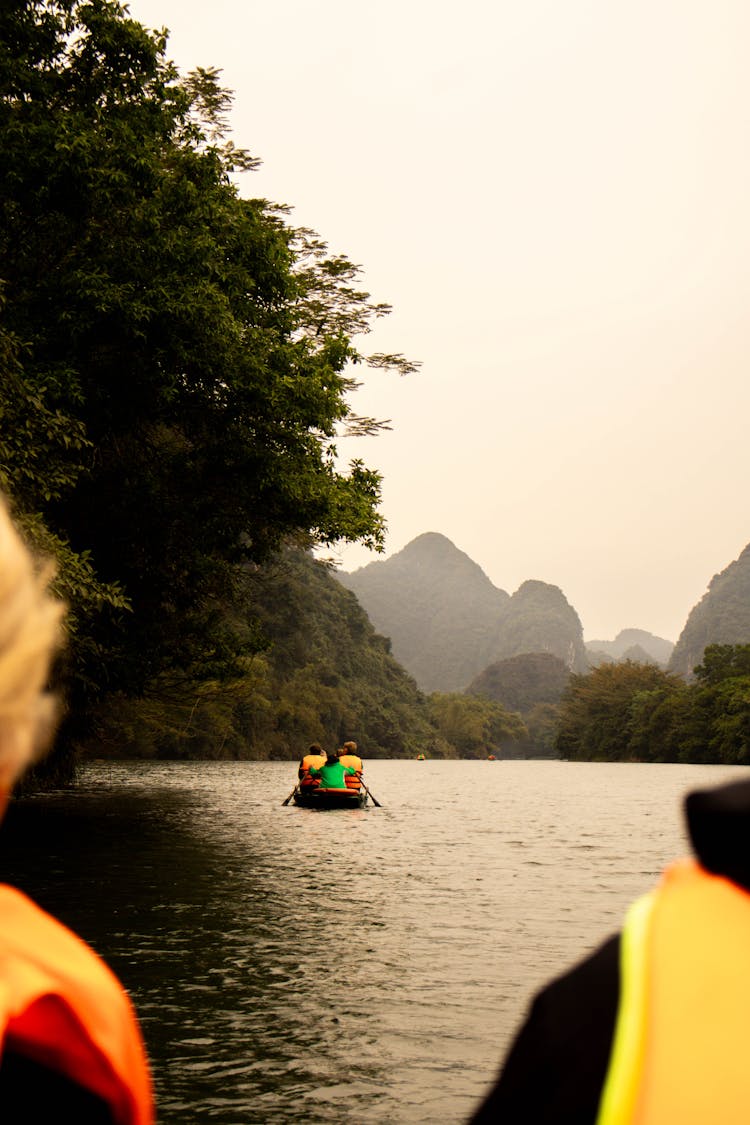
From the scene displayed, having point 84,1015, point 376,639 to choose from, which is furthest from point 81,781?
point 376,639

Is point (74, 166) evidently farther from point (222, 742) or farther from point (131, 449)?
point (222, 742)

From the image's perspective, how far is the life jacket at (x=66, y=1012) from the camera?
99cm

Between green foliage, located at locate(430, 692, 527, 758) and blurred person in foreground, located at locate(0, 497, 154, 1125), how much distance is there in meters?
152

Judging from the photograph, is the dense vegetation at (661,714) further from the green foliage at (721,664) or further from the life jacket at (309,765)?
the life jacket at (309,765)

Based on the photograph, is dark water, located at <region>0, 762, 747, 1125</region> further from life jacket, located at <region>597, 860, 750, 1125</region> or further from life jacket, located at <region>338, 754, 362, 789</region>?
life jacket, located at <region>338, 754, 362, 789</region>

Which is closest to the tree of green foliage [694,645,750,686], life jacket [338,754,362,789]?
green foliage [694,645,750,686]

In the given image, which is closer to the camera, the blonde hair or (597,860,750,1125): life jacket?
(597,860,750,1125): life jacket

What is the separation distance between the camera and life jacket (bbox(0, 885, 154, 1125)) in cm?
99

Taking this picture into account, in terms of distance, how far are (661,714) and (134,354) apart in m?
95.6

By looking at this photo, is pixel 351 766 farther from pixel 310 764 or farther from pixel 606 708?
pixel 606 708

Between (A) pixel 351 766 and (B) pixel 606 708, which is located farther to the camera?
(B) pixel 606 708

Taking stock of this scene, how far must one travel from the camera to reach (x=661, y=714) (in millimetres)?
105500

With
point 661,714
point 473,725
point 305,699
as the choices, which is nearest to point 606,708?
point 661,714

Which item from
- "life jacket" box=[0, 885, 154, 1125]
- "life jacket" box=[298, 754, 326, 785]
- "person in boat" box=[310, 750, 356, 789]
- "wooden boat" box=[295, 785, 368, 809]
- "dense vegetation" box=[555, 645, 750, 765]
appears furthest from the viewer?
"dense vegetation" box=[555, 645, 750, 765]
